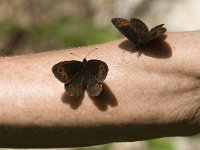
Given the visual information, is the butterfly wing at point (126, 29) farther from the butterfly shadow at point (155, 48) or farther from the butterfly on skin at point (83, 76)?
the butterfly on skin at point (83, 76)

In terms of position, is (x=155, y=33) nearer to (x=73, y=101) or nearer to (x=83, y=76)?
(x=83, y=76)

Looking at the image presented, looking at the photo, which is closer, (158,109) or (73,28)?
(158,109)

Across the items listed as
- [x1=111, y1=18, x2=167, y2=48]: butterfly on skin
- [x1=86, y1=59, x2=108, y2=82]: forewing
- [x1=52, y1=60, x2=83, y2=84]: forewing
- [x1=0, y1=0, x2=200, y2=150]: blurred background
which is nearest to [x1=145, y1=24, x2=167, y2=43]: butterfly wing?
[x1=111, y1=18, x2=167, y2=48]: butterfly on skin

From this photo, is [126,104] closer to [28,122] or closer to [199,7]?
[28,122]

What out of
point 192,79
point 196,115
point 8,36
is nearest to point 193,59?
point 192,79

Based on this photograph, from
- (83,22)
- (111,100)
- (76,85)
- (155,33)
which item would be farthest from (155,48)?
(83,22)

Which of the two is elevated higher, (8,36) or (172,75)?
(8,36)

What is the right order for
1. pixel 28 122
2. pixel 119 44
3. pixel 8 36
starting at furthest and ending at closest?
pixel 8 36
pixel 119 44
pixel 28 122
